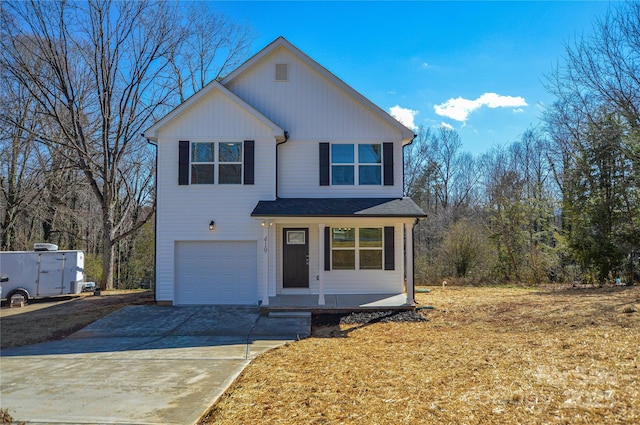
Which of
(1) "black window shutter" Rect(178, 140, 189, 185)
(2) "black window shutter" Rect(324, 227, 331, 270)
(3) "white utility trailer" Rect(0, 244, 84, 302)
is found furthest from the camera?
(3) "white utility trailer" Rect(0, 244, 84, 302)

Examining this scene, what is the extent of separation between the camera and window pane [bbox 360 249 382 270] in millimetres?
11953

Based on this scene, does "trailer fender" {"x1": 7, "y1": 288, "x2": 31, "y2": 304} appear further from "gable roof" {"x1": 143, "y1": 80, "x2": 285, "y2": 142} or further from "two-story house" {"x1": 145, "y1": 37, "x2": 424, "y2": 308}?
"gable roof" {"x1": 143, "y1": 80, "x2": 285, "y2": 142}

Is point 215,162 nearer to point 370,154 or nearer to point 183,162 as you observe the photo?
point 183,162

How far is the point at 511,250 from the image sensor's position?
18.7m

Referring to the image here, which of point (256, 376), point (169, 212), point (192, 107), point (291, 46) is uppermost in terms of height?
point (291, 46)

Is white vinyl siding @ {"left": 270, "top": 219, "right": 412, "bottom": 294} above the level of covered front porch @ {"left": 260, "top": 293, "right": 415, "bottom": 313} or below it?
above

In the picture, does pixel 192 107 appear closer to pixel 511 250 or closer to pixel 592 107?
pixel 592 107

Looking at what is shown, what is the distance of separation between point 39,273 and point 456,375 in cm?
1339

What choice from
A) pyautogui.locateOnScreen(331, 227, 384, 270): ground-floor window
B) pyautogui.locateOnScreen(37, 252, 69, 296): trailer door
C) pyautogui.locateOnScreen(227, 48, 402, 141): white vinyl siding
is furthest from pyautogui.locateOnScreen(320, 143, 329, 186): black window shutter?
pyautogui.locateOnScreen(37, 252, 69, 296): trailer door

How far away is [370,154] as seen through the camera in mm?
12148

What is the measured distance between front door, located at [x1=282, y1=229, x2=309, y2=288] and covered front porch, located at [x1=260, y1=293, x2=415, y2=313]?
0.45 meters

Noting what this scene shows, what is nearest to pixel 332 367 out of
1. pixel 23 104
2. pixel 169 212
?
pixel 169 212

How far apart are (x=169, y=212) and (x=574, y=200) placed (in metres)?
14.5

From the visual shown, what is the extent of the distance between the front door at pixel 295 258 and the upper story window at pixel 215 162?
7.12ft
